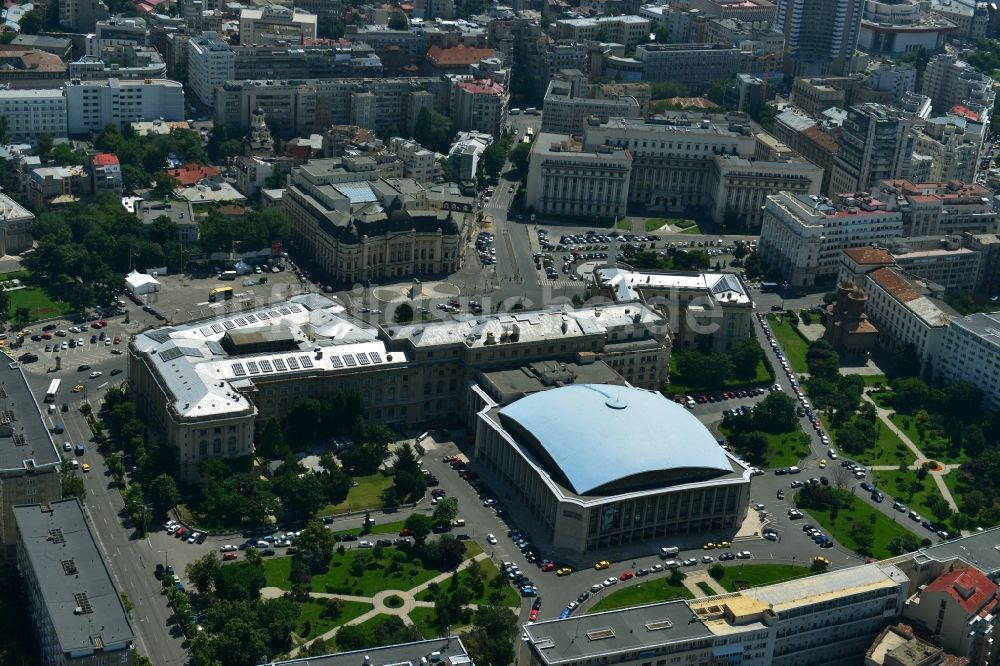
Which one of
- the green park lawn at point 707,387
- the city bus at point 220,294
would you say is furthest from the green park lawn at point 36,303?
the green park lawn at point 707,387

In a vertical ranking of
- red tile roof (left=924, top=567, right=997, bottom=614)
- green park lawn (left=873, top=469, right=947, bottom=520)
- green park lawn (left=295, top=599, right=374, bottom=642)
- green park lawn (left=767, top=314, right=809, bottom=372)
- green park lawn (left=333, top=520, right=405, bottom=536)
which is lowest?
green park lawn (left=295, top=599, right=374, bottom=642)

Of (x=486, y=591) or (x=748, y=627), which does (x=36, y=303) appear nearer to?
(x=486, y=591)

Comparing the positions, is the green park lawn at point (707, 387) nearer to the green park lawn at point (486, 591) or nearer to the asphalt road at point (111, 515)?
the green park lawn at point (486, 591)

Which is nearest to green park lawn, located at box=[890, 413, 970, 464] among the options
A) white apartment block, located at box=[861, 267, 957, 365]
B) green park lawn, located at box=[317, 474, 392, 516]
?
white apartment block, located at box=[861, 267, 957, 365]

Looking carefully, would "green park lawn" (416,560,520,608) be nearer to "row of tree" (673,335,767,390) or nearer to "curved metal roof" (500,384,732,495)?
"curved metal roof" (500,384,732,495)

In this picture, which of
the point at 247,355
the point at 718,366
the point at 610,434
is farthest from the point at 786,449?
the point at 247,355
